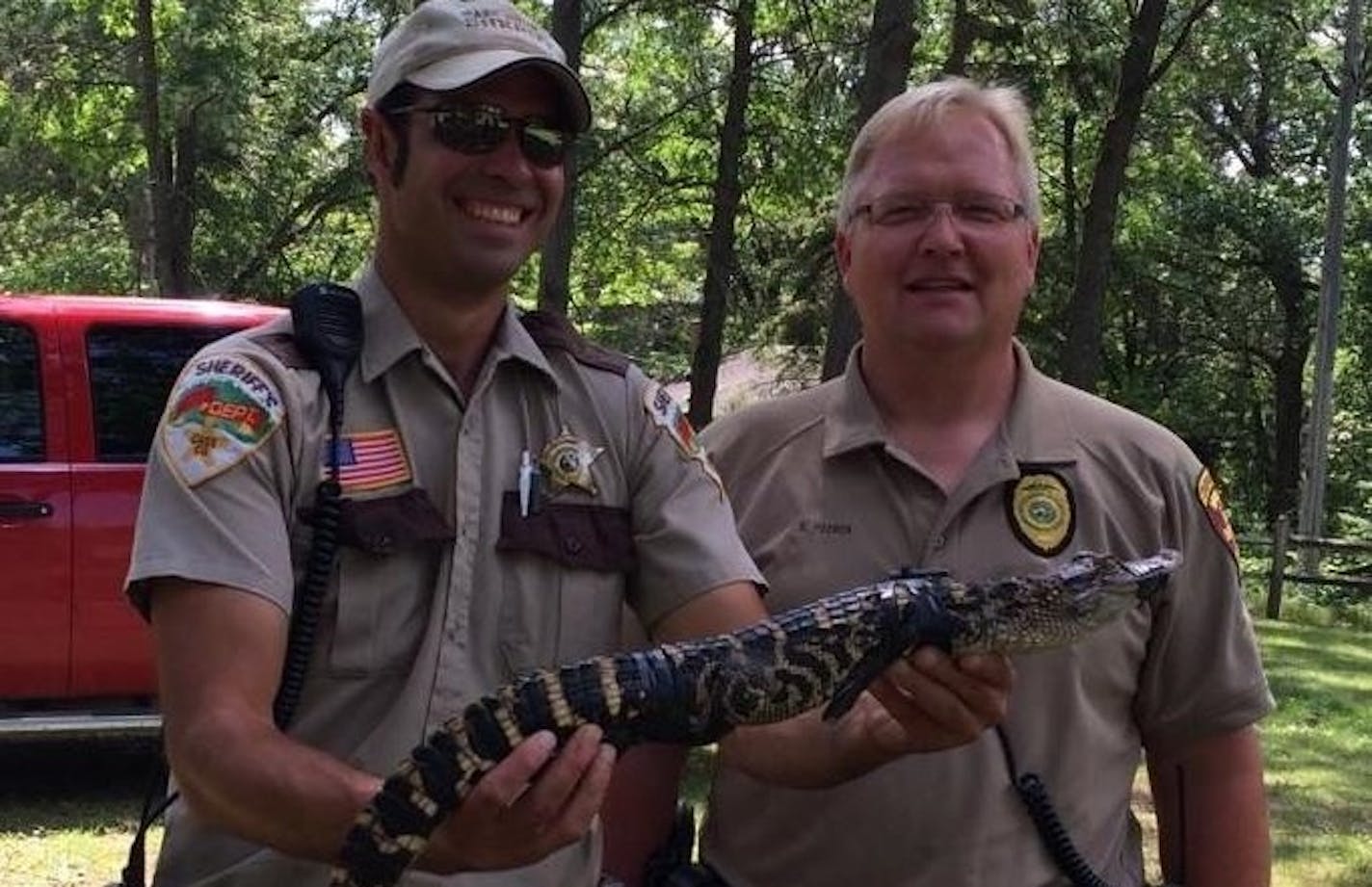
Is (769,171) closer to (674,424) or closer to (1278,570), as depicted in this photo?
(1278,570)

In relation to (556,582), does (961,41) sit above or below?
above

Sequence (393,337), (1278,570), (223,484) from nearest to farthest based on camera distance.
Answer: (223,484)
(393,337)
(1278,570)

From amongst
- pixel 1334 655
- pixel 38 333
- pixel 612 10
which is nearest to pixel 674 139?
pixel 612 10

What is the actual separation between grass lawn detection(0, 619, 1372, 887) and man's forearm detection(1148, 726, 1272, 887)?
173 inches

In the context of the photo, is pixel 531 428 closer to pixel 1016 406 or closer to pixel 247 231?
pixel 1016 406

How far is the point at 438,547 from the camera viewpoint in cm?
237

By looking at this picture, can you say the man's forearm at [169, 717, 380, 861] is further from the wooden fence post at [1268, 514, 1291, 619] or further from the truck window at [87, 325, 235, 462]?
the wooden fence post at [1268, 514, 1291, 619]

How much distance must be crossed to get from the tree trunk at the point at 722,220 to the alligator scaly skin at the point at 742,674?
18052mm

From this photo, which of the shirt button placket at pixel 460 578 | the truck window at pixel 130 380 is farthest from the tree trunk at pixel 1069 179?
the shirt button placket at pixel 460 578

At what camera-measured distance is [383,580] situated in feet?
7.65

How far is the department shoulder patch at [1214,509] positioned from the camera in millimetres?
2906

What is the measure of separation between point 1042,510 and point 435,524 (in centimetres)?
113

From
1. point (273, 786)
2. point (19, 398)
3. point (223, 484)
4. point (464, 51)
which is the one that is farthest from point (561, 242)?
point (273, 786)

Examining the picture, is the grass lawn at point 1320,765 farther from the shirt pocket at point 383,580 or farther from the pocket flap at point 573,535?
the shirt pocket at point 383,580
